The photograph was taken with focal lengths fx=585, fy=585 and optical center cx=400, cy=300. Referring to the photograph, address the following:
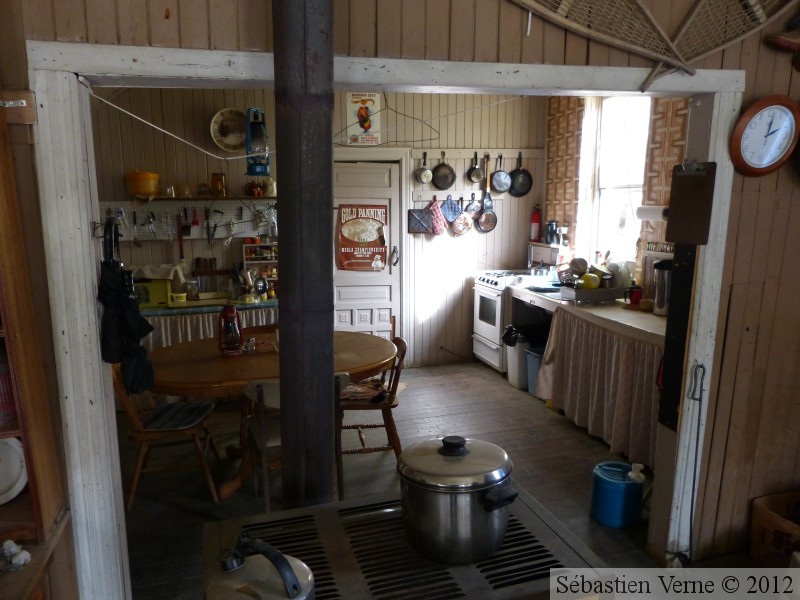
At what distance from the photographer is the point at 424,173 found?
5.84 metres

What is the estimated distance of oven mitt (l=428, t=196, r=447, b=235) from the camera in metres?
5.93

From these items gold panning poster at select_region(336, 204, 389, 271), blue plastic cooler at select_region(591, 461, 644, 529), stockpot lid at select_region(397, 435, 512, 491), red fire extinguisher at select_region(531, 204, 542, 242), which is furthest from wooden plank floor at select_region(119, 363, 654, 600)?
stockpot lid at select_region(397, 435, 512, 491)

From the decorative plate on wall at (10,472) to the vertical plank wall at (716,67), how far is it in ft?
2.96

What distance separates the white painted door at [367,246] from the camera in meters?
5.73

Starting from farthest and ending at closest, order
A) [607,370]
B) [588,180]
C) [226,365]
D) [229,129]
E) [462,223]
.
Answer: [462,223], [588,180], [229,129], [607,370], [226,365]

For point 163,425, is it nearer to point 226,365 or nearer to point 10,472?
point 226,365

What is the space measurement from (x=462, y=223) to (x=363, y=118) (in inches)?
57.3

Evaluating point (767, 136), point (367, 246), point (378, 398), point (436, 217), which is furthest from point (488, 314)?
point (767, 136)

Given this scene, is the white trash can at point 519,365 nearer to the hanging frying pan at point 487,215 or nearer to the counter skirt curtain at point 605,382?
the counter skirt curtain at point 605,382

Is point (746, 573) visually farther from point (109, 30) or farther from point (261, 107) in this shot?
point (261, 107)

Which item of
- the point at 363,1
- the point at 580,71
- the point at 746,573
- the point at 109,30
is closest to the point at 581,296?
the point at 746,573

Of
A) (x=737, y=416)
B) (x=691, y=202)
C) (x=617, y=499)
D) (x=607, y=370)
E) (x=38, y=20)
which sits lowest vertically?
(x=617, y=499)

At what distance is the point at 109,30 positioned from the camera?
1.78 meters

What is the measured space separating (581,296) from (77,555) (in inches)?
143
